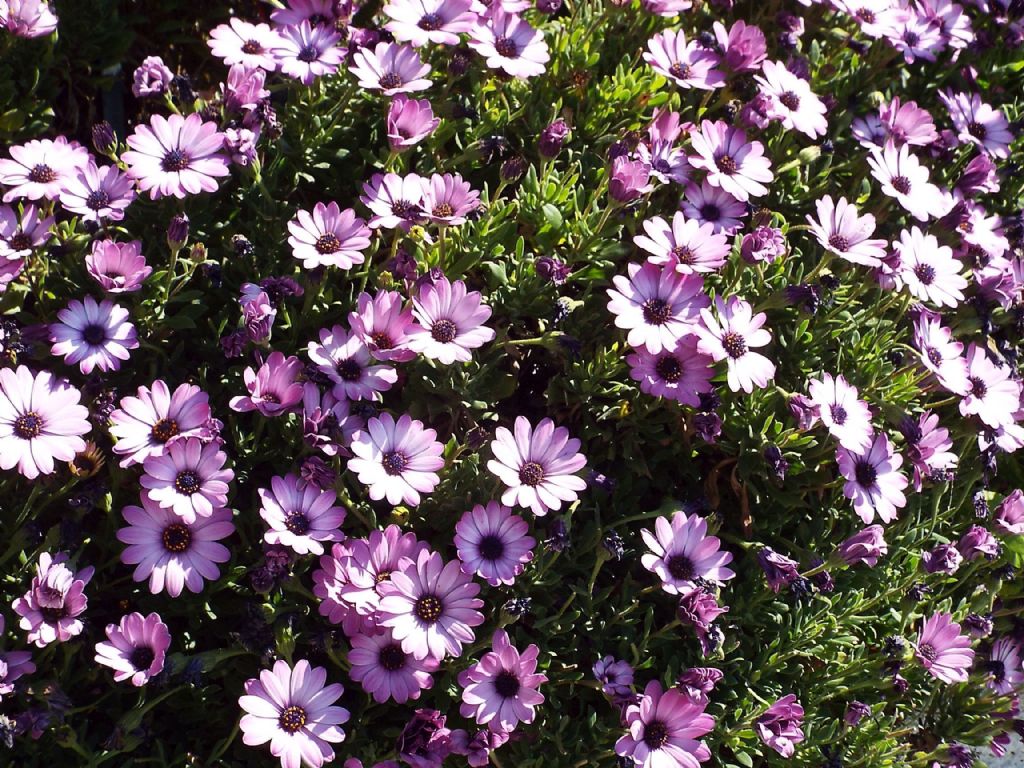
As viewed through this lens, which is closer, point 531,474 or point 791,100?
point 531,474

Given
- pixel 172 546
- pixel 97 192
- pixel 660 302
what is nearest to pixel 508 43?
pixel 660 302

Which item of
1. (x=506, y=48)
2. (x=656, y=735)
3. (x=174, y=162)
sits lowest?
(x=656, y=735)

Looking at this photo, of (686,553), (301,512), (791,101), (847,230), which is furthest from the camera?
(791,101)

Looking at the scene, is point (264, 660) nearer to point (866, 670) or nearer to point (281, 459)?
point (281, 459)

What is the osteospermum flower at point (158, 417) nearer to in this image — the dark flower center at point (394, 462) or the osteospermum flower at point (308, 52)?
the dark flower center at point (394, 462)

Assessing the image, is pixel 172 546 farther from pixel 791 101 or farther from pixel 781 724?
pixel 791 101
